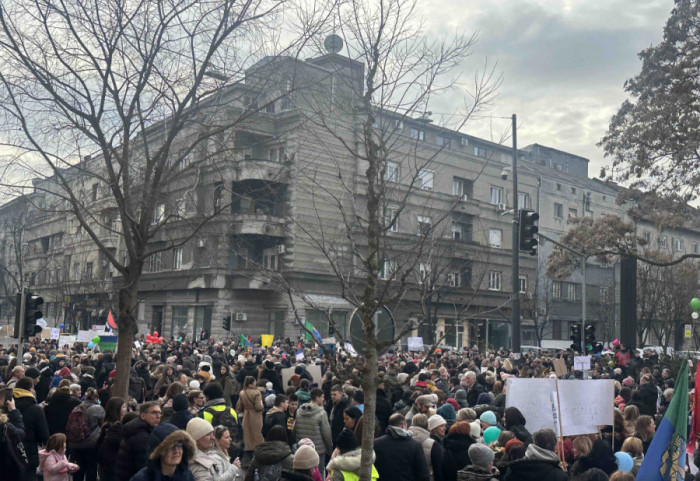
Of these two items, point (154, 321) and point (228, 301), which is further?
point (154, 321)

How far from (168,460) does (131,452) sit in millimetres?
1610

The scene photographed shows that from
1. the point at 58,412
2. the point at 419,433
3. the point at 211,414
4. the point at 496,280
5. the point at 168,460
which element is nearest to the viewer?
the point at 168,460

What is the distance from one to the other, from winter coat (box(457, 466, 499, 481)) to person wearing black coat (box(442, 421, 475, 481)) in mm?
839

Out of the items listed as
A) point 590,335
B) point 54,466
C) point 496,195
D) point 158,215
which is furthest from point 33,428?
point 496,195

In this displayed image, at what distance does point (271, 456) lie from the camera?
6.71 metres

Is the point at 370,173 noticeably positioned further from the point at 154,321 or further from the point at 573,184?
the point at 573,184

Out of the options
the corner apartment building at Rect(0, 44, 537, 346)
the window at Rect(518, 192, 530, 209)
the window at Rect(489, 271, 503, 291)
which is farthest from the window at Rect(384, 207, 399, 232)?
the window at Rect(518, 192, 530, 209)

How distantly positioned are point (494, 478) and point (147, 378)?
34.1 ft

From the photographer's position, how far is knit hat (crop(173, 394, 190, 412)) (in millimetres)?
8914

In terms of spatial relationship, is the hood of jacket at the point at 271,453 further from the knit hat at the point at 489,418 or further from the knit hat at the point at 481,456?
the knit hat at the point at 489,418

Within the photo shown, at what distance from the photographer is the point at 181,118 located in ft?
37.7

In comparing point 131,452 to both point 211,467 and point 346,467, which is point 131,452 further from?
point 346,467

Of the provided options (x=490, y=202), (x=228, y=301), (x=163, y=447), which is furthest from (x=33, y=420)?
(x=490, y=202)

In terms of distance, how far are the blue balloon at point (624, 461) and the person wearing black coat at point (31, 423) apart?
6.51 metres
